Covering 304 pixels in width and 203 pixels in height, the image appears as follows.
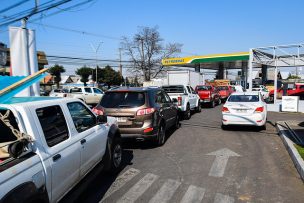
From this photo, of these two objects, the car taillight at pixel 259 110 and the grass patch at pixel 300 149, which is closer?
the grass patch at pixel 300 149

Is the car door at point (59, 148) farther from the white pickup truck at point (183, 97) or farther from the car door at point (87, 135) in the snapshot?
the white pickup truck at point (183, 97)

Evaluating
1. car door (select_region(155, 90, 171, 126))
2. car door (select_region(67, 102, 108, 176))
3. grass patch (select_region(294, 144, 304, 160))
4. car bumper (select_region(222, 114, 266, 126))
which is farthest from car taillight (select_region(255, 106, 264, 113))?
car door (select_region(67, 102, 108, 176))

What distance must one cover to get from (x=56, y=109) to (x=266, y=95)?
31549mm

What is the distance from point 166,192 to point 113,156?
1.44 metres

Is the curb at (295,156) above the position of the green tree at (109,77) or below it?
below

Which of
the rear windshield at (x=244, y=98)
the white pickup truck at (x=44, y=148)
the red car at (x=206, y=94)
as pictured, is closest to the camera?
the white pickup truck at (x=44, y=148)

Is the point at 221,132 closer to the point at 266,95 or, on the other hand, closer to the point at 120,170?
the point at 120,170

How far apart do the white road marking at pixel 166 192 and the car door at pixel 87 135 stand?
121cm

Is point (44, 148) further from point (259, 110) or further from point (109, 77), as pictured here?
point (109, 77)

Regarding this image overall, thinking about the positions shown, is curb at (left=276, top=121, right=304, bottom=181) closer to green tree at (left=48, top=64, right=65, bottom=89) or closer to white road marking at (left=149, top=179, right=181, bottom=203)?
white road marking at (left=149, top=179, right=181, bottom=203)

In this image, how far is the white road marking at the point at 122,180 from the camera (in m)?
5.20

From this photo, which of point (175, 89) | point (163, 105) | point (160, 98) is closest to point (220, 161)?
point (163, 105)

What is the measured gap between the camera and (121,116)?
26.2ft

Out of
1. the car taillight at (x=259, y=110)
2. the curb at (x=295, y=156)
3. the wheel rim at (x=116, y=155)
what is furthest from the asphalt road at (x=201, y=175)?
the car taillight at (x=259, y=110)
